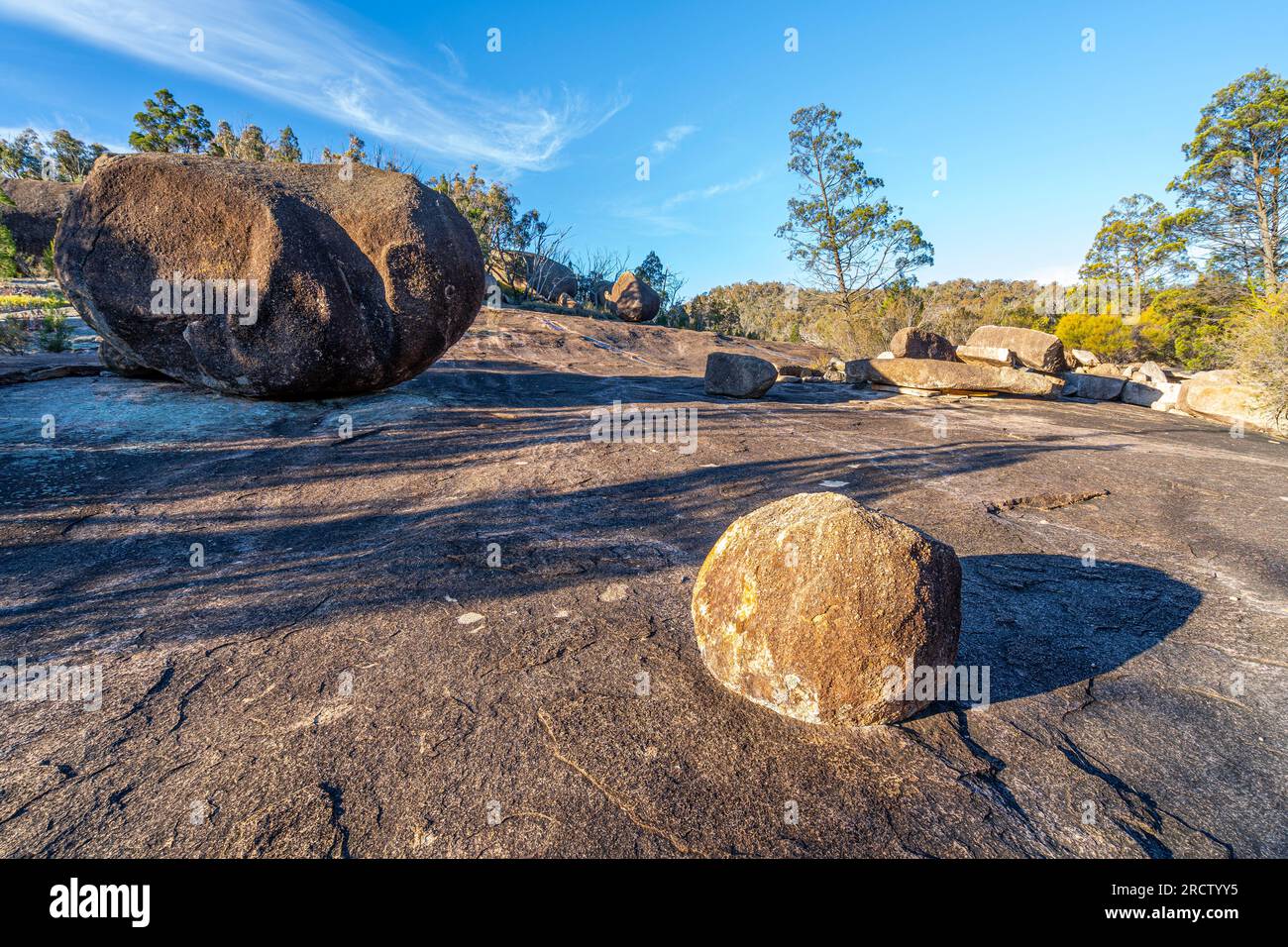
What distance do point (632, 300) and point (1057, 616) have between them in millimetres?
24659

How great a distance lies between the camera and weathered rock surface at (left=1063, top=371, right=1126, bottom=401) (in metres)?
13.1

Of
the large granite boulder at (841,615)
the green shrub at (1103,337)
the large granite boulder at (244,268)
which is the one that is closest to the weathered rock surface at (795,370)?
the large granite boulder at (244,268)

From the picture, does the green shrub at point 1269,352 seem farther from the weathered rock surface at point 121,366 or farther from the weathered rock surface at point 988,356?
the weathered rock surface at point 121,366

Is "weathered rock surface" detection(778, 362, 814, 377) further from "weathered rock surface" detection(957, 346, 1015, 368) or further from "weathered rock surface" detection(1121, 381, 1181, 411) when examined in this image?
"weathered rock surface" detection(1121, 381, 1181, 411)

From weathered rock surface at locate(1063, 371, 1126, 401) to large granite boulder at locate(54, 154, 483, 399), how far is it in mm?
14822

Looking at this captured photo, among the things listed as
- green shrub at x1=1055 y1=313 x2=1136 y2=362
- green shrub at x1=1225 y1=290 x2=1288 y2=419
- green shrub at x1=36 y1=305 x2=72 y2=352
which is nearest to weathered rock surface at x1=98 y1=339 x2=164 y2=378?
green shrub at x1=36 y1=305 x2=72 y2=352

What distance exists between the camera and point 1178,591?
3.70m

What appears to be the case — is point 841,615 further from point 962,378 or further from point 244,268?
point 962,378

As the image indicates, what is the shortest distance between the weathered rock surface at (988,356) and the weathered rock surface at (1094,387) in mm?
1879

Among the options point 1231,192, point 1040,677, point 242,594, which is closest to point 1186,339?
point 1231,192

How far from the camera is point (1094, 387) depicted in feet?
43.3
